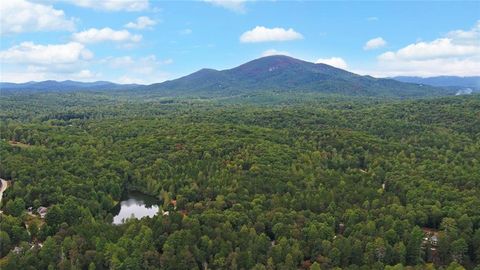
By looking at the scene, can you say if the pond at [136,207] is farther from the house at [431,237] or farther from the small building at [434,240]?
the small building at [434,240]

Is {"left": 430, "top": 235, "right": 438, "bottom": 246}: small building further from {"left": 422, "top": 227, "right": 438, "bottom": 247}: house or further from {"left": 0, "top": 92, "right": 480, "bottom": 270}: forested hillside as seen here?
{"left": 0, "top": 92, "right": 480, "bottom": 270}: forested hillside

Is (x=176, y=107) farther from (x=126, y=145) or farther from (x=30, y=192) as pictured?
(x=30, y=192)

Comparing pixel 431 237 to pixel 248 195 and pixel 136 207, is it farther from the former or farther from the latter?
pixel 136 207

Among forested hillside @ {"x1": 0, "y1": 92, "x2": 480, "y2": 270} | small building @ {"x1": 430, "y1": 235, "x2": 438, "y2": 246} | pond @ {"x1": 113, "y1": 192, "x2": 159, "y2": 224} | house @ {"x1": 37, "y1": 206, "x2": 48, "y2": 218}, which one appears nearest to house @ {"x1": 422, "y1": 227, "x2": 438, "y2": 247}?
small building @ {"x1": 430, "y1": 235, "x2": 438, "y2": 246}

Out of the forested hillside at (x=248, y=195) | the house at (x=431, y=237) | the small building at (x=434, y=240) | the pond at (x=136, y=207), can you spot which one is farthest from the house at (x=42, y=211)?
the small building at (x=434, y=240)

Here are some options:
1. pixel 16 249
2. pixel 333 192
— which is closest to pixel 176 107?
pixel 333 192
